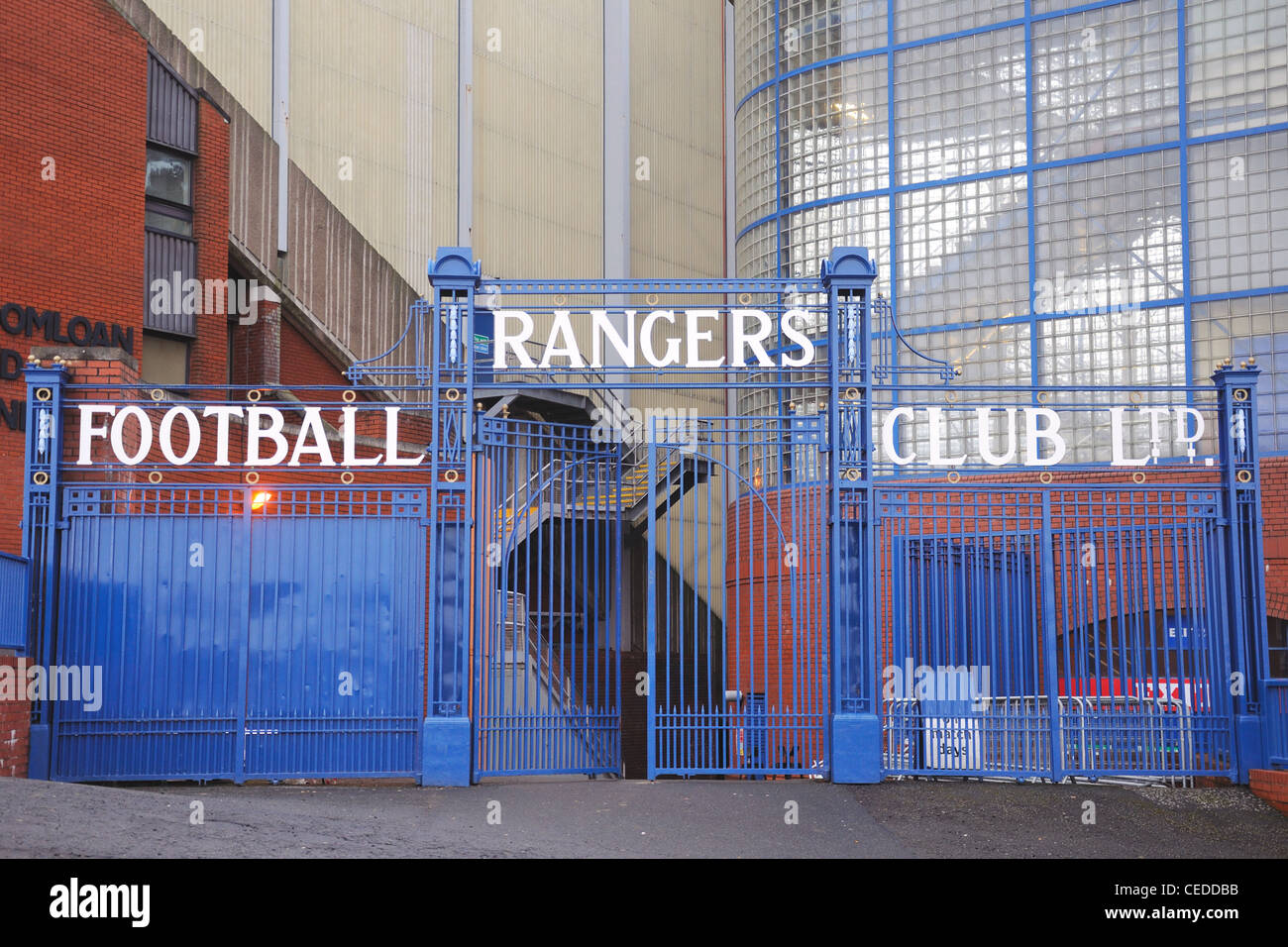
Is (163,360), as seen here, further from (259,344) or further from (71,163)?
(71,163)

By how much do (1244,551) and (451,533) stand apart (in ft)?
23.5

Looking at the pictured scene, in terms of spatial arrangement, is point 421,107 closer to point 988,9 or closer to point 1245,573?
point 988,9

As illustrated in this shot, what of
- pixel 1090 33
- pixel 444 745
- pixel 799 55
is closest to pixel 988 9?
pixel 1090 33

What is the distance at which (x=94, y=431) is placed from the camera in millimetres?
Answer: 12375

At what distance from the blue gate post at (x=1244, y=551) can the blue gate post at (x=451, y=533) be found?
6809 millimetres

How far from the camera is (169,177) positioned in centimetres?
2081

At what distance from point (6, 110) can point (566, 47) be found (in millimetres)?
16325
